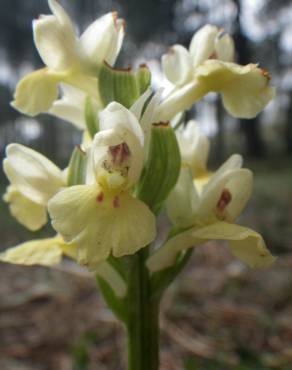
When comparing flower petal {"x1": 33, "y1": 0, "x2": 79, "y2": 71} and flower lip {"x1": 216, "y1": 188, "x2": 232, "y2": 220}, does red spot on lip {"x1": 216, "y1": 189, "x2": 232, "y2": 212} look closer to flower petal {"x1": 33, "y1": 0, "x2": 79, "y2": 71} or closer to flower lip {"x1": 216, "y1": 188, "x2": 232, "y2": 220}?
flower lip {"x1": 216, "y1": 188, "x2": 232, "y2": 220}

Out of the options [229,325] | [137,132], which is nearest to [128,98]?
[137,132]

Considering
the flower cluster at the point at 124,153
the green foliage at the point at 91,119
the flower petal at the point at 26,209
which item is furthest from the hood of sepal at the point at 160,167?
the flower petal at the point at 26,209

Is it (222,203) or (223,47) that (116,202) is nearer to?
(222,203)

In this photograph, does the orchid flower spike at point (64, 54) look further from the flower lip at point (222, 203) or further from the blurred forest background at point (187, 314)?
the flower lip at point (222, 203)

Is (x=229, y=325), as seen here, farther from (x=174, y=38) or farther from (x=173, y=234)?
(x=174, y=38)

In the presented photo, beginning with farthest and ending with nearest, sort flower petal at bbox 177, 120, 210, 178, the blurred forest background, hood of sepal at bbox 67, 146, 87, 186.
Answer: the blurred forest background
flower petal at bbox 177, 120, 210, 178
hood of sepal at bbox 67, 146, 87, 186

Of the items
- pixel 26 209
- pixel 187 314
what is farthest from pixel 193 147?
pixel 187 314

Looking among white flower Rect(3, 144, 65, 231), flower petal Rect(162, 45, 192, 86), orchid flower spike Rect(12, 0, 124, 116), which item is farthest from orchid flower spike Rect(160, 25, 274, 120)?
white flower Rect(3, 144, 65, 231)
